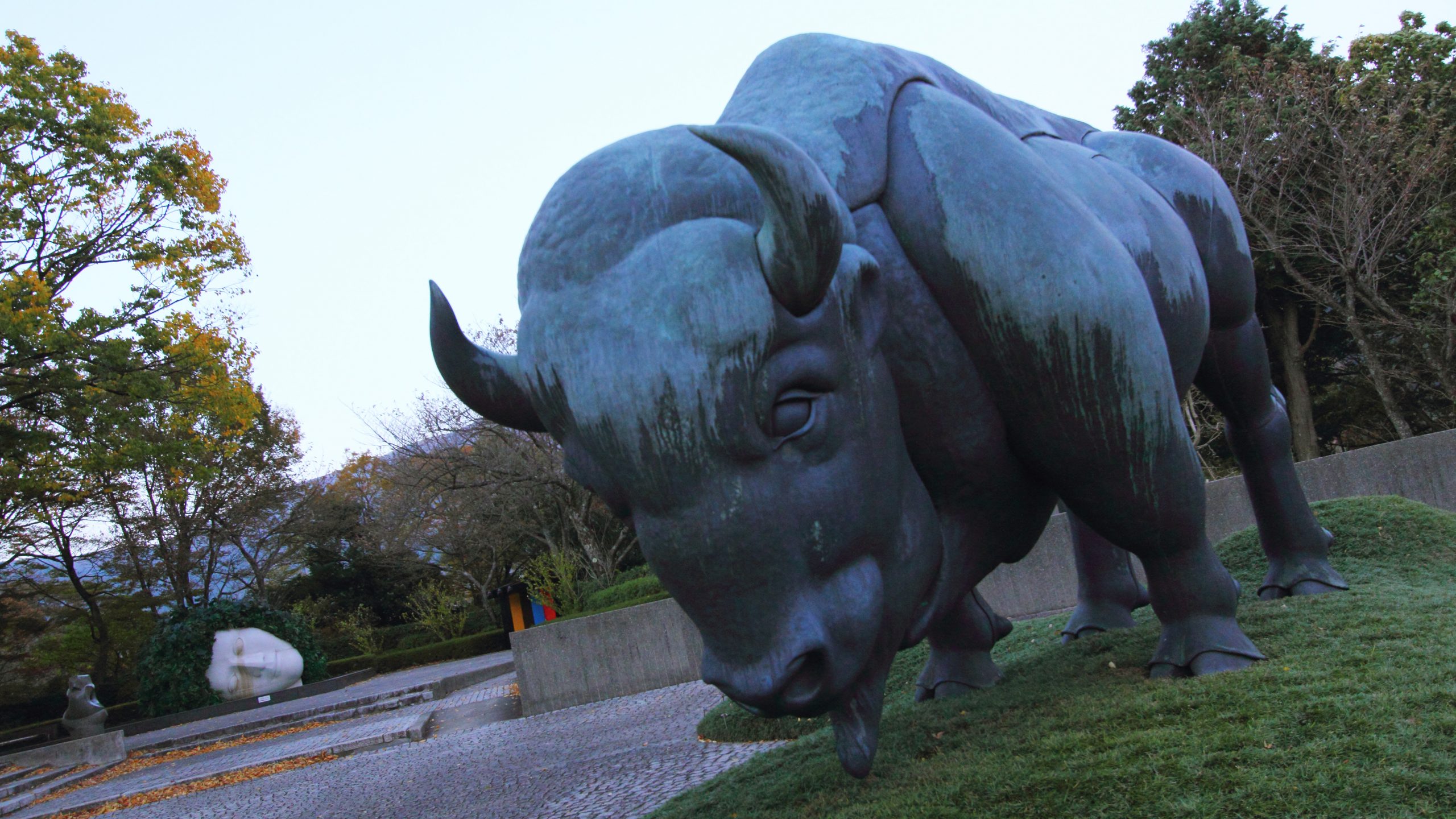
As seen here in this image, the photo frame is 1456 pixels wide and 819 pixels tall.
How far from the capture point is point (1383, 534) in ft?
15.5

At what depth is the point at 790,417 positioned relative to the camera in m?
2.02

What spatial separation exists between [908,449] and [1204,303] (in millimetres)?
1212

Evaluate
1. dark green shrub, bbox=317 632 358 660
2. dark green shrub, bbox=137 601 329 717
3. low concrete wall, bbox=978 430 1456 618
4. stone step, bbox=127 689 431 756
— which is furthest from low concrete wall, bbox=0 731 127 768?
dark green shrub, bbox=317 632 358 660

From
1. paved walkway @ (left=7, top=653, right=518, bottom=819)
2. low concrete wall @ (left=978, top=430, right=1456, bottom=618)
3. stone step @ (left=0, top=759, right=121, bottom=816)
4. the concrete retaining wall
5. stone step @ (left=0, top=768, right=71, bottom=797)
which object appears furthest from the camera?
stone step @ (left=0, top=768, right=71, bottom=797)

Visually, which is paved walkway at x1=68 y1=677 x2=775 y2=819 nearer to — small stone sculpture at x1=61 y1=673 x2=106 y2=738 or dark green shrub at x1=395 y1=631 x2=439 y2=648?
small stone sculpture at x1=61 y1=673 x2=106 y2=738

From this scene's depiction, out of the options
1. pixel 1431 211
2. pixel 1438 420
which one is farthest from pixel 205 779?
pixel 1438 420

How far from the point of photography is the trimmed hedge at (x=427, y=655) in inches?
1203

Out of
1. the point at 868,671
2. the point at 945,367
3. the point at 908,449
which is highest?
the point at 945,367

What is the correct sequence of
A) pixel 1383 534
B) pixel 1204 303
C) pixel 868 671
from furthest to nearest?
1. pixel 1383 534
2. pixel 1204 303
3. pixel 868 671

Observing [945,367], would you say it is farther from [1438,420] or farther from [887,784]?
[1438,420]

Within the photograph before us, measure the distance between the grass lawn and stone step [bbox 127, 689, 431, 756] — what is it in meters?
15.7

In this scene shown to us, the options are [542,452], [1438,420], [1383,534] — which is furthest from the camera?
[542,452]

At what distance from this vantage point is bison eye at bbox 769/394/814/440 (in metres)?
2.02

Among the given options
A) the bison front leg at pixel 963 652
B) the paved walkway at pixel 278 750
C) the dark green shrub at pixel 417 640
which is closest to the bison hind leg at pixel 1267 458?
the bison front leg at pixel 963 652
